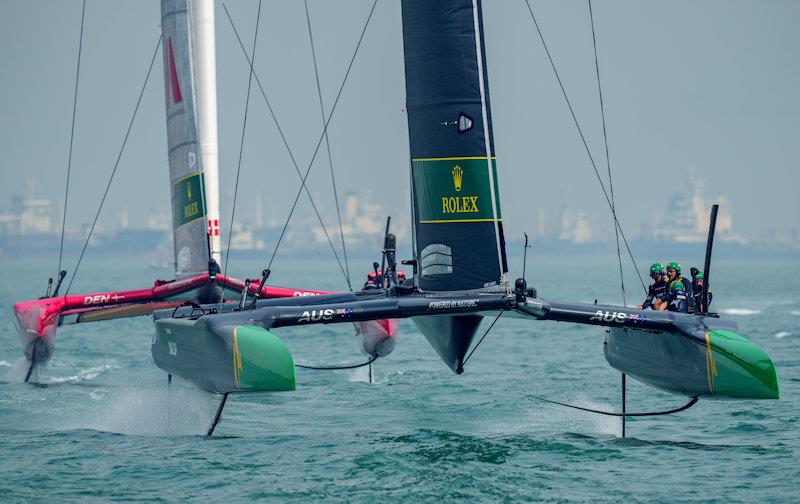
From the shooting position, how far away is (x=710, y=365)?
10.5 m

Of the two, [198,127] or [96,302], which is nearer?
[96,302]

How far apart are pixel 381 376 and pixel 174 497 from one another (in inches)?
345

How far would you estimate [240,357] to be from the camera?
9.91 metres

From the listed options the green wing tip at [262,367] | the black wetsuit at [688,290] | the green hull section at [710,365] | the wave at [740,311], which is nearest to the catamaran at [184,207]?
the black wetsuit at [688,290]

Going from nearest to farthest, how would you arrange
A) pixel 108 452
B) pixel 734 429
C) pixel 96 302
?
pixel 108 452
pixel 734 429
pixel 96 302

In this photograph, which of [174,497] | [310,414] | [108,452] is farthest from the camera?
[310,414]

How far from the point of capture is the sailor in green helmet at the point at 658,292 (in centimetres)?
1209

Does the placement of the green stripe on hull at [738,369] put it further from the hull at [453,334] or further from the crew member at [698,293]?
the hull at [453,334]

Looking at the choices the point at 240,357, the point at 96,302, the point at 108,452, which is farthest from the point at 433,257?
the point at 96,302

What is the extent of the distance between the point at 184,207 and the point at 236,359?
757 centimetres

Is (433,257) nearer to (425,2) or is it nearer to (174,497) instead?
(425,2)

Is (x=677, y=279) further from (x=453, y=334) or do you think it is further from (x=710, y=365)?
(x=453, y=334)

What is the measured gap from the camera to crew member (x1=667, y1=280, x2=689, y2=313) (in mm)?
11703

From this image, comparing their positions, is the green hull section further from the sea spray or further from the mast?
the mast
